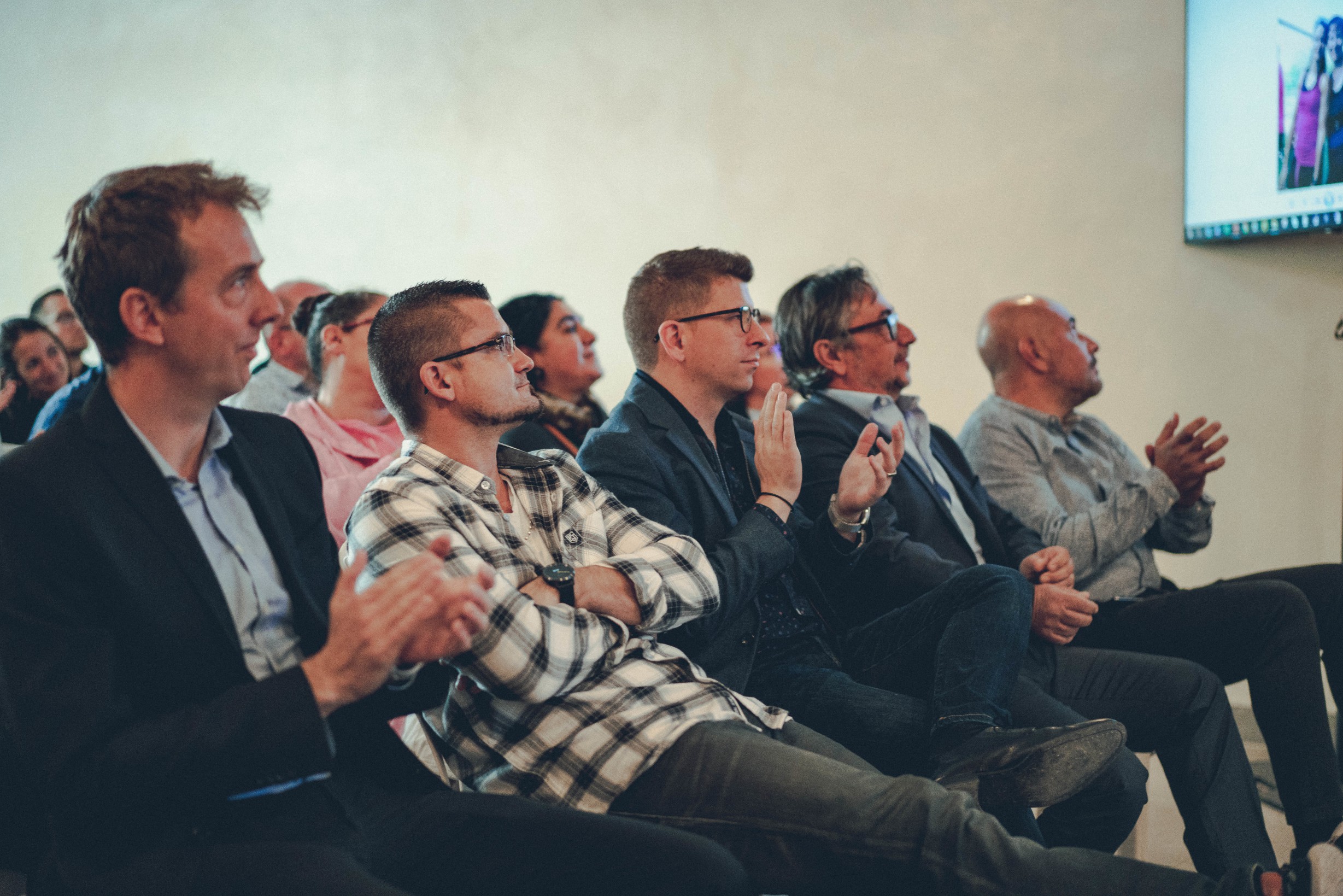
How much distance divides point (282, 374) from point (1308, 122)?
3.04 metres

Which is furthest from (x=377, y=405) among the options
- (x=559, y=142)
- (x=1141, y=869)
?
(x=559, y=142)

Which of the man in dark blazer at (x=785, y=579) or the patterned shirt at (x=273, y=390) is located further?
the patterned shirt at (x=273, y=390)

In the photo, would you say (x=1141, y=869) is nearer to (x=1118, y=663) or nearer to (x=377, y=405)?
(x=1118, y=663)

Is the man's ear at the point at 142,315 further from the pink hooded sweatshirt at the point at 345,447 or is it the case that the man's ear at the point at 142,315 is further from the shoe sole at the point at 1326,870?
the shoe sole at the point at 1326,870

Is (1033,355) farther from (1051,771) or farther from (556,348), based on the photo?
(1051,771)

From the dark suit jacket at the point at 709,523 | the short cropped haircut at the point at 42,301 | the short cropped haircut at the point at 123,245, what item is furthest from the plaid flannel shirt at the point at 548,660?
the short cropped haircut at the point at 42,301

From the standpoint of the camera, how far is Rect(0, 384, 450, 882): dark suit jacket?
38.6 inches

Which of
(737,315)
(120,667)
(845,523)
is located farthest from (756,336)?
(120,667)

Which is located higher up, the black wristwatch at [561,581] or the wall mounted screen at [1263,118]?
the wall mounted screen at [1263,118]

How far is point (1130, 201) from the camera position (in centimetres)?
349

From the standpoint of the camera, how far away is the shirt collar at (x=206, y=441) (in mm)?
1109

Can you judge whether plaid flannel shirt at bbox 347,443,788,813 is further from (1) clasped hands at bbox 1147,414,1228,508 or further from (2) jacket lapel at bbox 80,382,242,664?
(1) clasped hands at bbox 1147,414,1228,508

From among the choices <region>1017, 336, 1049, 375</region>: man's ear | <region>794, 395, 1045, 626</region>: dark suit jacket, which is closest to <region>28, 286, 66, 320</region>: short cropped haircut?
<region>794, 395, 1045, 626</region>: dark suit jacket

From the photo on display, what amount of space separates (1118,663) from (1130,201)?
200cm
